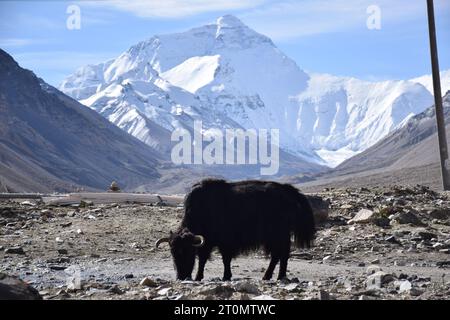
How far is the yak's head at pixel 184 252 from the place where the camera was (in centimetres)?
1252

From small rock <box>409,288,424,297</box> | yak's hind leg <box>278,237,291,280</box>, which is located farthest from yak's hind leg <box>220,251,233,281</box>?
small rock <box>409,288,424,297</box>

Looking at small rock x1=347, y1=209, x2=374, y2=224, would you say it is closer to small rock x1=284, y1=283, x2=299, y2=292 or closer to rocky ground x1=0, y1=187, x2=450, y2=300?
rocky ground x1=0, y1=187, x2=450, y2=300

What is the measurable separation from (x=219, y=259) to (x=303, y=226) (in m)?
2.88

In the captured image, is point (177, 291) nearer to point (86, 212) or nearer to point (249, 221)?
point (249, 221)

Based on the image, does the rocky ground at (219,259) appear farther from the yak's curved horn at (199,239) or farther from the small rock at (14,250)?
the yak's curved horn at (199,239)

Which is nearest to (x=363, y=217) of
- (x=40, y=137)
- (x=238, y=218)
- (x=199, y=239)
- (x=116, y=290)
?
(x=238, y=218)

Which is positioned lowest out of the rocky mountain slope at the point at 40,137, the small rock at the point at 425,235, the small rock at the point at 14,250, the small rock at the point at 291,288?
the small rock at the point at 291,288

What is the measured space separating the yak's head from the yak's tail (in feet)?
6.11

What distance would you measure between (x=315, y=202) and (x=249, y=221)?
5909 mm

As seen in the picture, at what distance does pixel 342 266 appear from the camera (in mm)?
14586

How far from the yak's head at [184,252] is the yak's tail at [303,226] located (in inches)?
73.3

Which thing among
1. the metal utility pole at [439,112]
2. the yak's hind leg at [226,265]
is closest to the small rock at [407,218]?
the yak's hind leg at [226,265]
